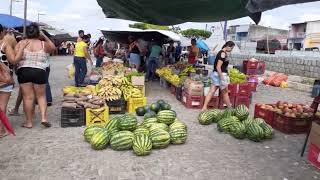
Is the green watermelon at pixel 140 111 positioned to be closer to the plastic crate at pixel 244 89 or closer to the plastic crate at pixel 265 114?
the plastic crate at pixel 265 114

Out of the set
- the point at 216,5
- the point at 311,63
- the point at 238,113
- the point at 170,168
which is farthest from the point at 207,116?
the point at 311,63

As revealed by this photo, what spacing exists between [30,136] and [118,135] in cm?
170

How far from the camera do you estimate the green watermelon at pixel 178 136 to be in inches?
258

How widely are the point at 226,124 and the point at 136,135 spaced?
6.62ft

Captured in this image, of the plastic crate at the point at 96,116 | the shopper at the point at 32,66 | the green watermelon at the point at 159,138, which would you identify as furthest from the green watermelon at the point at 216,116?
the shopper at the point at 32,66

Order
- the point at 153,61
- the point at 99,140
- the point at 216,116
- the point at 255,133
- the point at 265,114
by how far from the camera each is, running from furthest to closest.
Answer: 1. the point at 153,61
2. the point at 265,114
3. the point at 216,116
4. the point at 255,133
5. the point at 99,140

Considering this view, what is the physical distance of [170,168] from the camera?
5.48m

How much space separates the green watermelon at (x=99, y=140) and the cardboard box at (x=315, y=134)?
317cm

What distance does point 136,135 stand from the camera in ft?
20.7

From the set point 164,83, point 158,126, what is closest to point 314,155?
point 158,126

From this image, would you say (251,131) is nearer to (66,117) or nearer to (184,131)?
(184,131)

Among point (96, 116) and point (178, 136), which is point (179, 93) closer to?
point (96, 116)

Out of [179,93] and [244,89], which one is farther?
[179,93]

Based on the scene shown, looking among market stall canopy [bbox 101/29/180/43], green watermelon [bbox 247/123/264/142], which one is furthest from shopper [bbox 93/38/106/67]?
green watermelon [bbox 247/123/264/142]
